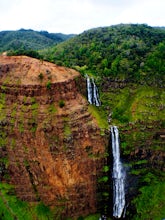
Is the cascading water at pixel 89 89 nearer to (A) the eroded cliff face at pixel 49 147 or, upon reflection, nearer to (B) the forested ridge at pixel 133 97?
(B) the forested ridge at pixel 133 97

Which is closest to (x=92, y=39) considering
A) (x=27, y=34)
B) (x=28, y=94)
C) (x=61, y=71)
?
(x=61, y=71)

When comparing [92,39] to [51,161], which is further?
[92,39]

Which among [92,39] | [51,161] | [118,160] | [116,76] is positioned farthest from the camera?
[92,39]

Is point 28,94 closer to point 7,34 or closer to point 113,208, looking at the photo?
point 113,208

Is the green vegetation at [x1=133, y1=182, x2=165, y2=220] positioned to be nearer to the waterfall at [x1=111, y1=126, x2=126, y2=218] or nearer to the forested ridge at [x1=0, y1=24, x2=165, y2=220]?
the forested ridge at [x1=0, y1=24, x2=165, y2=220]

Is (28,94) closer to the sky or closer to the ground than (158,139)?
closer to the sky

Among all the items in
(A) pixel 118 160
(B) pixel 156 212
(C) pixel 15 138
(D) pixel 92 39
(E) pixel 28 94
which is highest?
(D) pixel 92 39

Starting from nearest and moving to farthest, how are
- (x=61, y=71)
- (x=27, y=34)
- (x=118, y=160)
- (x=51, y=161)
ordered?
(x=51, y=161) → (x=118, y=160) → (x=61, y=71) → (x=27, y=34)
